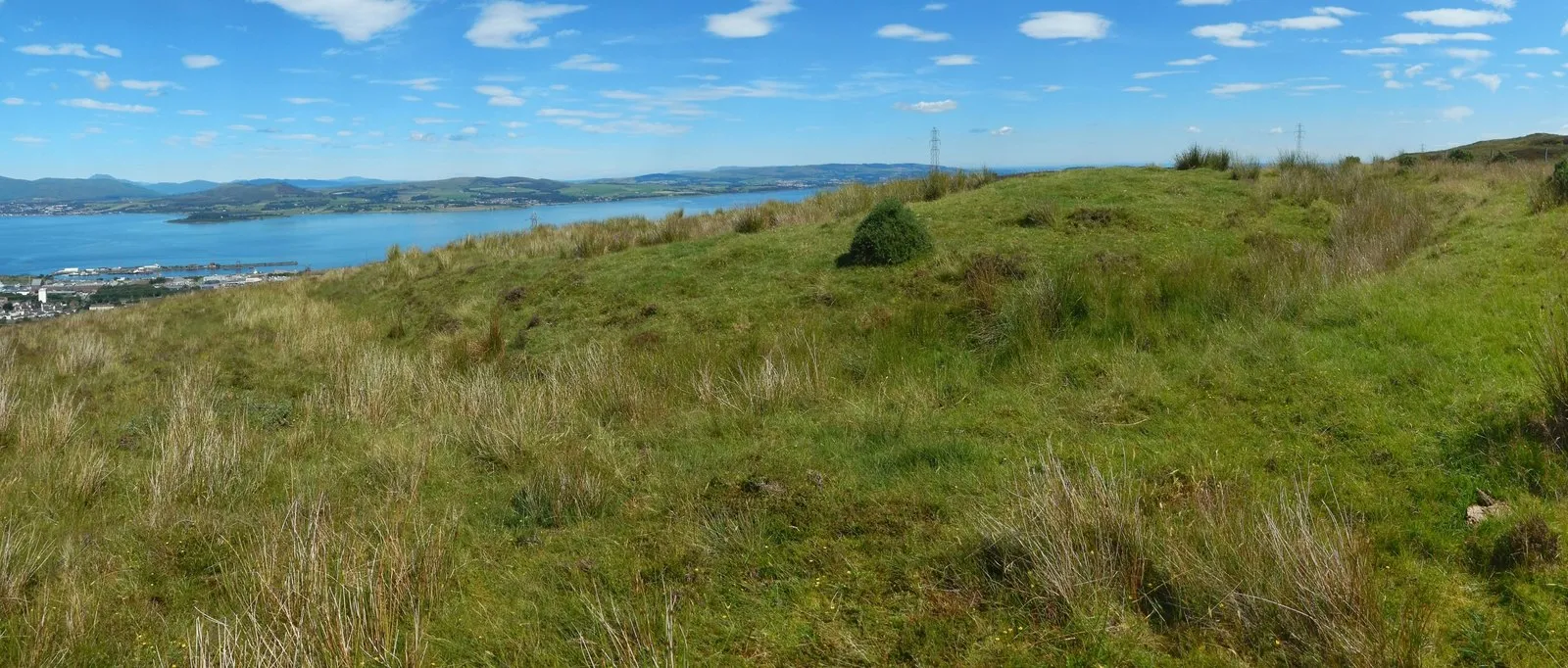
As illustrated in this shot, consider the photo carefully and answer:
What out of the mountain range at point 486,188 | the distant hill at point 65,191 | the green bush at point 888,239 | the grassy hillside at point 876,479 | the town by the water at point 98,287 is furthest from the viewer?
the distant hill at point 65,191

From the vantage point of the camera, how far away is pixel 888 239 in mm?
12352

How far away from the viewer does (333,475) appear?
6.07 m

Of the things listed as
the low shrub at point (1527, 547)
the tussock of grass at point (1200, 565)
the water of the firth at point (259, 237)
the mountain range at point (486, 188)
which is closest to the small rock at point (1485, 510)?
the low shrub at point (1527, 547)

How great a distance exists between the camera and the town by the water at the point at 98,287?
73.7ft

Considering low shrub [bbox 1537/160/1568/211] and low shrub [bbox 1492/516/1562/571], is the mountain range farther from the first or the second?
low shrub [bbox 1492/516/1562/571]

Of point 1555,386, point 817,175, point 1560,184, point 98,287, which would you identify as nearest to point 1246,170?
point 1560,184

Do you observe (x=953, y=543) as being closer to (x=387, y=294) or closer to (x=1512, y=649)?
(x=1512, y=649)

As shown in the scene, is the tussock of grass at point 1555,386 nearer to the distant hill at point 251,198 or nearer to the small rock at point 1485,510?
the small rock at point 1485,510

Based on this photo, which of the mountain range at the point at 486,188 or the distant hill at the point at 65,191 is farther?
the distant hill at the point at 65,191

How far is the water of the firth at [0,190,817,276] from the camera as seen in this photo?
4966cm

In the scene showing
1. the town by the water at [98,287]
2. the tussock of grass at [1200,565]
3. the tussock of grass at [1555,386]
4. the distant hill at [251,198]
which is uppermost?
the distant hill at [251,198]

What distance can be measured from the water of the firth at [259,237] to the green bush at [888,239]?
85.7ft

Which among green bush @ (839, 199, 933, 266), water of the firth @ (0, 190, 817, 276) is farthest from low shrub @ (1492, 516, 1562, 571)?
water of the firth @ (0, 190, 817, 276)

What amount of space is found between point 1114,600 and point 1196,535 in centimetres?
66
